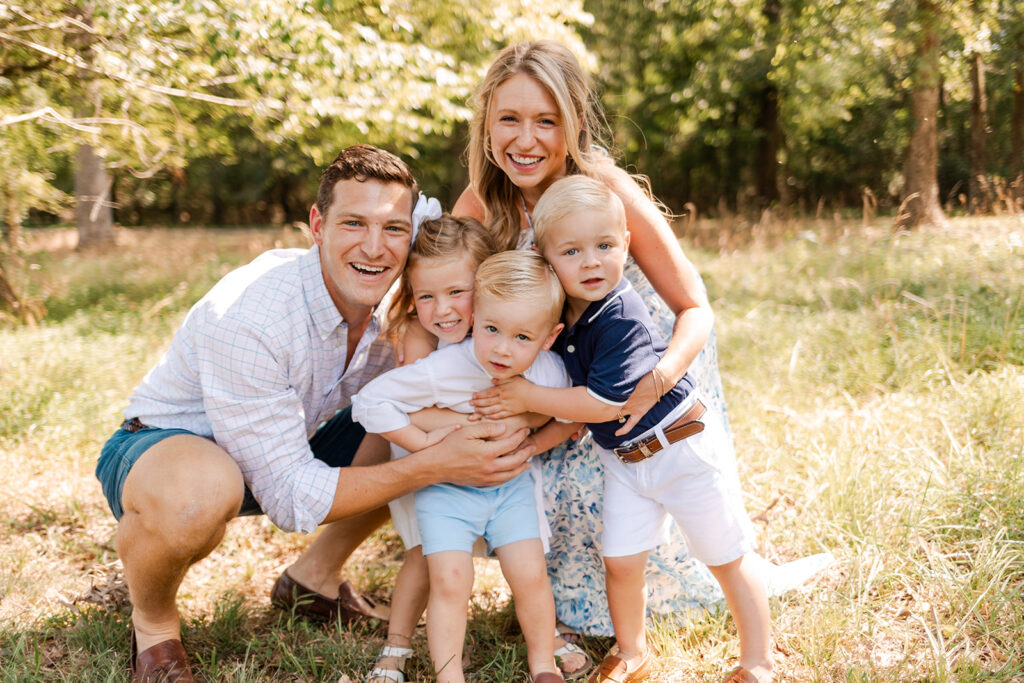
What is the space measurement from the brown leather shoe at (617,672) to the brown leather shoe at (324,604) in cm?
85

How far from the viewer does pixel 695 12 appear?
14148mm

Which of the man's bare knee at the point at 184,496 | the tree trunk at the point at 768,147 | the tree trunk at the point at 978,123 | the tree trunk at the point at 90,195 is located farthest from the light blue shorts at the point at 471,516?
the tree trunk at the point at 768,147

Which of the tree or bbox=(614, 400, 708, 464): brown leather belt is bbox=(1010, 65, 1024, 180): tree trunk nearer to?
the tree

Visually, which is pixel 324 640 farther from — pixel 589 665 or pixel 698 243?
pixel 698 243

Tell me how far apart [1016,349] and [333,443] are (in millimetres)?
3533

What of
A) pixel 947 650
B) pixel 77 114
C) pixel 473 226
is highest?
pixel 77 114

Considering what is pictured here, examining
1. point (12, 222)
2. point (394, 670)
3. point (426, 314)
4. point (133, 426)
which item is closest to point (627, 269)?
point (426, 314)

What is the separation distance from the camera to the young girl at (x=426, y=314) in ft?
7.92

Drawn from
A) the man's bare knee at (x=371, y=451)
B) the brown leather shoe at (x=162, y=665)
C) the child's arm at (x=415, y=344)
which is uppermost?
the child's arm at (x=415, y=344)

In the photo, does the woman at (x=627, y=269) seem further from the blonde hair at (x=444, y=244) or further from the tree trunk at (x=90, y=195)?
the tree trunk at (x=90, y=195)

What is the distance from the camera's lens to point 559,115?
2549mm

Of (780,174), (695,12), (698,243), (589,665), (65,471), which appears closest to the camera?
(589,665)

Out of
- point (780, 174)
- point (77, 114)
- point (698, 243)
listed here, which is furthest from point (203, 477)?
point (780, 174)

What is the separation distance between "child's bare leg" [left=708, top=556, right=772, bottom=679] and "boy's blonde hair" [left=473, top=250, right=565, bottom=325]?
946 mm
